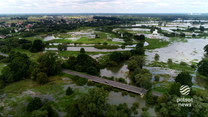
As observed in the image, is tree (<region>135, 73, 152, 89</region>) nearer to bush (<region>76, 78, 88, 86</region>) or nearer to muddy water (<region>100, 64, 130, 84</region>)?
muddy water (<region>100, 64, 130, 84</region>)

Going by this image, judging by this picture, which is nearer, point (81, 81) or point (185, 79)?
point (185, 79)

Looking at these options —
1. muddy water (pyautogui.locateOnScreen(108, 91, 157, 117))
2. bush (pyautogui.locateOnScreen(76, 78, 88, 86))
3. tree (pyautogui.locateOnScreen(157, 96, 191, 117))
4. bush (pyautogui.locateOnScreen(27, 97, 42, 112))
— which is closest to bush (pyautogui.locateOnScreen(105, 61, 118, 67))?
bush (pyautogui.locateOnScreen(76, 78, 88, 86))

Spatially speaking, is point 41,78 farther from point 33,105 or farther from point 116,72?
point 116,72

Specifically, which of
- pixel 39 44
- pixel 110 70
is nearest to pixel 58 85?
pixel 110 70

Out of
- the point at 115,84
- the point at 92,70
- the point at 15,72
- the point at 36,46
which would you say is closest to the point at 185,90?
the point at 115,84

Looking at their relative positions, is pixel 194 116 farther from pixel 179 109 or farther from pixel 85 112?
pixel 85 112

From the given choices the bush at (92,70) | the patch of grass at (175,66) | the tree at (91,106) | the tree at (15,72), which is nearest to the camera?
the tree at (91,106)

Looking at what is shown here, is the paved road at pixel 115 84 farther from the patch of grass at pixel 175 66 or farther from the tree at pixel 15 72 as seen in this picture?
the patch of grass at pixel 175 66

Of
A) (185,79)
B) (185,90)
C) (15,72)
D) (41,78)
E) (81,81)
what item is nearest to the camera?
(185,90)

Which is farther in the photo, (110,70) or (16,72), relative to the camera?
(110,70)

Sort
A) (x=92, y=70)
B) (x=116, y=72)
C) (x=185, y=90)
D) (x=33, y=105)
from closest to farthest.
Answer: (x=33, y=105) → (x=185, y=90) → (x=92, y=70) → (x=116, y=72)

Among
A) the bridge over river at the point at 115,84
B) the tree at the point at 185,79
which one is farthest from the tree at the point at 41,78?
the tree at the point at 185,79
